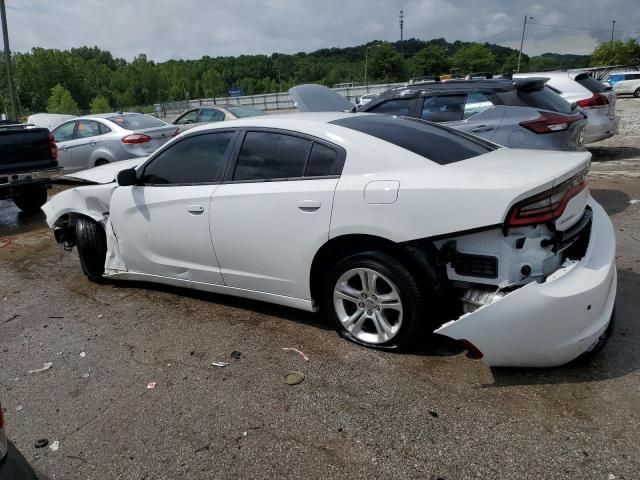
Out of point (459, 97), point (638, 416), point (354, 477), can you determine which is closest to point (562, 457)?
point (638, 416)

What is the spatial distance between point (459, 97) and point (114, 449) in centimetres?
554

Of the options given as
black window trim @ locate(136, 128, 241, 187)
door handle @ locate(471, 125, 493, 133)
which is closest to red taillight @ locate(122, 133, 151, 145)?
black window trim @ locate(136, 128, 241, 187)

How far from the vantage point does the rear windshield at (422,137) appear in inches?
134

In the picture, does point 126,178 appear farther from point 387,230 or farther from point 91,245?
point 387,230

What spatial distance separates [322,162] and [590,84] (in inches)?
323

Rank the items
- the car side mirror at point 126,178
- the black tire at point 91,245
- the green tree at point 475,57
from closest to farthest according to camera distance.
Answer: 1. the car side mirror at point 126,178
2. the black tire at point 91,245
3. the green tree at point 475,57

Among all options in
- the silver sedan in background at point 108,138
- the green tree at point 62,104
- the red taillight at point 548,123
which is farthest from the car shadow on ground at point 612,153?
the green tree at point 62,104

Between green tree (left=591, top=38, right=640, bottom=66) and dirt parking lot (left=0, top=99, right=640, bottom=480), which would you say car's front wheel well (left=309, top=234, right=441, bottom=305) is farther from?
green tree (left=591, top=38, right=640, bottom=66)

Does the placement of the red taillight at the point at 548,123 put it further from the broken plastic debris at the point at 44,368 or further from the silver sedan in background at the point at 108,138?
the silver sedan in background at the point at 108,138

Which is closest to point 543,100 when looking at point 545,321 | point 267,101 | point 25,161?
point 545,321

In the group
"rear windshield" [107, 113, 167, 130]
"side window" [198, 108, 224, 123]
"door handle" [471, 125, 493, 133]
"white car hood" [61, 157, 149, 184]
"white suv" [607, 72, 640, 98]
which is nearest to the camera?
"white car hood" [61, 157, 149, 184]

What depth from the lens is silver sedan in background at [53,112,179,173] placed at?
10.0 meters

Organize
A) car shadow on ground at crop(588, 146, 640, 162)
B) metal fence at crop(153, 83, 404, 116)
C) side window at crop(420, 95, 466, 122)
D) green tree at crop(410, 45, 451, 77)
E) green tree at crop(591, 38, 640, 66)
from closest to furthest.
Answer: side window at crop(420, 95, 466, 122) < car shadow on ground at crop(588, 146, 640, 162) < metal fence at crop(153, 83, 404, 116) < green tree at crop(591, 38, 640, 66) < green tree at crop(410, 45, 451, 77)

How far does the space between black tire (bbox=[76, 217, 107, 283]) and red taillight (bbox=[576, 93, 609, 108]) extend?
8.03m
